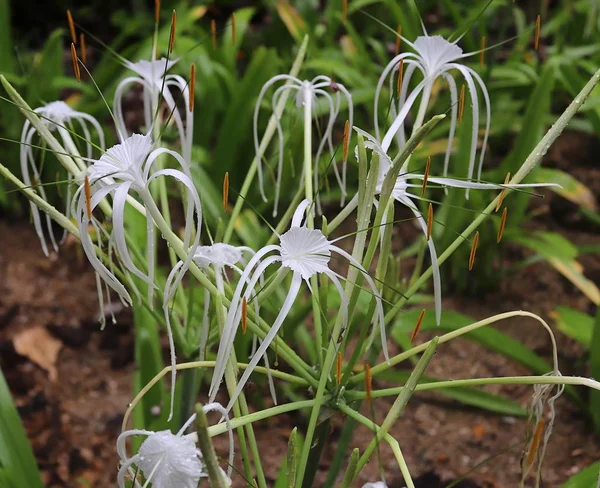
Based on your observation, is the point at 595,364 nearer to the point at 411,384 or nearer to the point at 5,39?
the point at 411,384

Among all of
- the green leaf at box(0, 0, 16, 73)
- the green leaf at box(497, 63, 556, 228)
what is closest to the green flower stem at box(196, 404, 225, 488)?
the green leaf at box(497, 63, 556, 228)


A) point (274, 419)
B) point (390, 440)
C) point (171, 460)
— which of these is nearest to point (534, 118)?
point (274, 419)

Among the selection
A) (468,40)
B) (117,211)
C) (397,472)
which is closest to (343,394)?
(117,211)

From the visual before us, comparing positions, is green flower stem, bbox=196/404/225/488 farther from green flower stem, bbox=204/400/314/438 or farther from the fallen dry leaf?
the fallen dry leaf

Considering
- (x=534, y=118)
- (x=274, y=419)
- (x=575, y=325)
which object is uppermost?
(x=534, y=118)

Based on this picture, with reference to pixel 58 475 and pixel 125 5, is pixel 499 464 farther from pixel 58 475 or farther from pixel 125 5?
pixel 125 5

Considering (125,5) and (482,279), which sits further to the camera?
(125,5)

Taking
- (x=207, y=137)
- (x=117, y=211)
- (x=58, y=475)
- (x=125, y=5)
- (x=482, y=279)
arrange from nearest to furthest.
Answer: (x=117, y=211) < (x=58, y=475) < (x=482, y=279) < (x=207, y=137) < (x=125, y=5)
